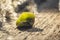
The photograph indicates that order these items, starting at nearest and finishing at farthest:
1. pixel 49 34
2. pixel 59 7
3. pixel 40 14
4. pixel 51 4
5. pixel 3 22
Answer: pixel 49 34, pixel 3 22, pixel 40 14, pixel 59 7, pixel 51 4

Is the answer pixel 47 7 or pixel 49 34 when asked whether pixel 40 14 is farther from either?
pixel 49 34

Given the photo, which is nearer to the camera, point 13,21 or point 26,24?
point 26,24

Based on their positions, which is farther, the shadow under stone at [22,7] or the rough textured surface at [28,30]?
the shadow under stone at [22,7]

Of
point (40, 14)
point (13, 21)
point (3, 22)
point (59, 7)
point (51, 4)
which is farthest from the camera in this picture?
point (51, 4)

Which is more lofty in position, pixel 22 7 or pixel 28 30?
pixel 22 7

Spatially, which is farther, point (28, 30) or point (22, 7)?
point (22, 7)

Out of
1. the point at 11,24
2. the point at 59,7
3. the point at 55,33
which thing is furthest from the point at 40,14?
the point at 55,33

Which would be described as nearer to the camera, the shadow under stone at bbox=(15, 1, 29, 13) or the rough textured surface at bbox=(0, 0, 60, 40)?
the rough textured surface at bbox=(0, 0, 60, 40)

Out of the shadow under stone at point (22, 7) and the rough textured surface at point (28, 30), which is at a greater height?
the shadow under stone at point (22, 7)
